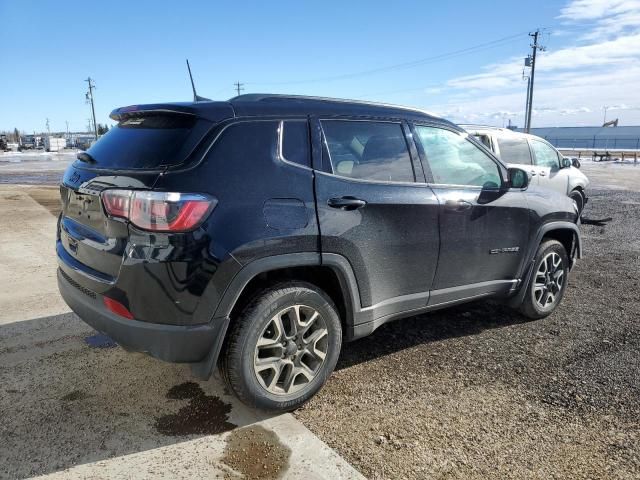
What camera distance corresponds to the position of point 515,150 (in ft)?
30.3

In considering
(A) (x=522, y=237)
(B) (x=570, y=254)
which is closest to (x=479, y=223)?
(A) (x=522, y=237)

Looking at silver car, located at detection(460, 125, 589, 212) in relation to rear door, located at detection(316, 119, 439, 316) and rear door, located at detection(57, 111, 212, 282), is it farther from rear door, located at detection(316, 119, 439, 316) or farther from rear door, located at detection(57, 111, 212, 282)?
rear door, located at detection(57, 111, 212, 282)

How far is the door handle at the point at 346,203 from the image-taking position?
9.94 feet

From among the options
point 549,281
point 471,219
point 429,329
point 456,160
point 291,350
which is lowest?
point 429,329

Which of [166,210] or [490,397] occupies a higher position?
[166,210]

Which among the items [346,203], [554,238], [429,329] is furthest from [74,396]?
[554,238]

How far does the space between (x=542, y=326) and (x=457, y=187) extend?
168 cm

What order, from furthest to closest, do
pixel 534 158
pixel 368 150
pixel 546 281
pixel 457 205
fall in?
pixel 534 158, pixel 546 281, pixel 457 205, pixel 368 150

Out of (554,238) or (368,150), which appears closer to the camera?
(368,150)

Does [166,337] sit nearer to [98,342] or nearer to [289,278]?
[289,278]

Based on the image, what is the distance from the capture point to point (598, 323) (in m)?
4.52

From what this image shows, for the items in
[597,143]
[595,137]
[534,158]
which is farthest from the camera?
[595,137]

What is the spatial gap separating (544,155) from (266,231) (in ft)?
28.1

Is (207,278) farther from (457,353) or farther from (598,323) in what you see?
(598,323)
